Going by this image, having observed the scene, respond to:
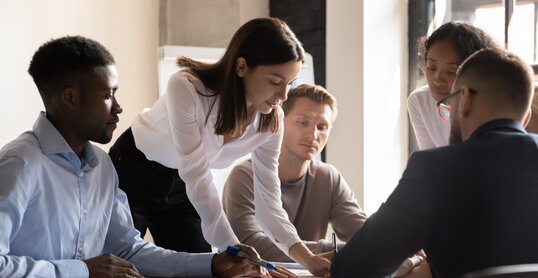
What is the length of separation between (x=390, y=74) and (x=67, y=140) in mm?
2362

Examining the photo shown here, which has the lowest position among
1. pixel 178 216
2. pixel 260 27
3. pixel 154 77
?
pixel 178 216

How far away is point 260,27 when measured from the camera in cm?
230

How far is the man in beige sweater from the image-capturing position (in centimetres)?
281

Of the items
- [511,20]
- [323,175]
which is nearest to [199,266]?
[323,175]

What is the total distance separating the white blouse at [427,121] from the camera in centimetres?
258

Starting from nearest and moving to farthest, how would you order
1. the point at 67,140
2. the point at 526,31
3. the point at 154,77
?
Answer: the point at 67,140 → the point at 526,31 → the point at 154,77

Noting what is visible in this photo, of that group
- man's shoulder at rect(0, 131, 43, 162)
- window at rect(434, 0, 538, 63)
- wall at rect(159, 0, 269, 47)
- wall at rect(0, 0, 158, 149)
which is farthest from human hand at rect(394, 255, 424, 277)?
wall at rect(159, 0, 269, 47)

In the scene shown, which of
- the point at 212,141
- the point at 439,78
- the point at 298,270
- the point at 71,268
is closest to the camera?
the point at 71,268

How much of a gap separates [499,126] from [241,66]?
3.27 feet

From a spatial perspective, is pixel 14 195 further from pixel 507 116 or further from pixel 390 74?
pixel 390 74

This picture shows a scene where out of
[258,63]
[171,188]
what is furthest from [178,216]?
[258,63]

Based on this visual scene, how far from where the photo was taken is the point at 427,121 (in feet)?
8.55

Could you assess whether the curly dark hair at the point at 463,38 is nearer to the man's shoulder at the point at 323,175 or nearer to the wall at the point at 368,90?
the man's shoulder at the point at 323,175

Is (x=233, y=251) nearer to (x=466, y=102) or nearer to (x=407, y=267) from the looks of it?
(x=407, y=267)
